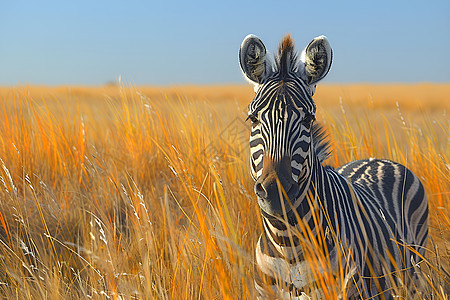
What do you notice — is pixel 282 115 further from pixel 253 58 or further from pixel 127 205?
pixel 127 205

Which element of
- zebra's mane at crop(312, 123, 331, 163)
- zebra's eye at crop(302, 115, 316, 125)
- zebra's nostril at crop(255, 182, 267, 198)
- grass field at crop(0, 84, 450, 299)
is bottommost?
grass field at crop(0, 84, 450, 299)

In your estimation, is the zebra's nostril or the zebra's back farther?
the zebra's back

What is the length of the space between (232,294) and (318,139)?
0.97m

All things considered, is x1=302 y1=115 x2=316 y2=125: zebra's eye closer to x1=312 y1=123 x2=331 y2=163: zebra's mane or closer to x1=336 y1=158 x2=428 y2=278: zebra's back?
x1=312 y1=123 x2=331 y2=163: zebra's mane

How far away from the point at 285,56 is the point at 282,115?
34 centimetres

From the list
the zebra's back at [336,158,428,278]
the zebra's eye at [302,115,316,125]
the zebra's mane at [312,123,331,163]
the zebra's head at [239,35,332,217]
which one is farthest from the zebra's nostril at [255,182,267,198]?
the zebra's back at [336,158,428,278]

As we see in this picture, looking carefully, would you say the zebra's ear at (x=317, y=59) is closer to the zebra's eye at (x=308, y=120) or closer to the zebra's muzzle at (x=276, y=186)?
the zebra's eye at (x=308, y=120)

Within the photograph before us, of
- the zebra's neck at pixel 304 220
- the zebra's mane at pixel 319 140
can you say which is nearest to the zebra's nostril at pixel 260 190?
the zebra's neck at pixel 304 220

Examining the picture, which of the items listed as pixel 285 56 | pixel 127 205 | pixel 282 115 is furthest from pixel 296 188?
pixel 127 205

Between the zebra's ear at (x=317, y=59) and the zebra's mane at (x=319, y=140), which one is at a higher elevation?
the zebra's ear at (x=317, y=59)

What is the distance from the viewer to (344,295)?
189 cm

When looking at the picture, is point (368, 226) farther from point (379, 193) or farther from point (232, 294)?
point (232, 294)

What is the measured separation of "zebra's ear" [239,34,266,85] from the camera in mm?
2115

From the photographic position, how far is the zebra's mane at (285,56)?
208 centimetres
